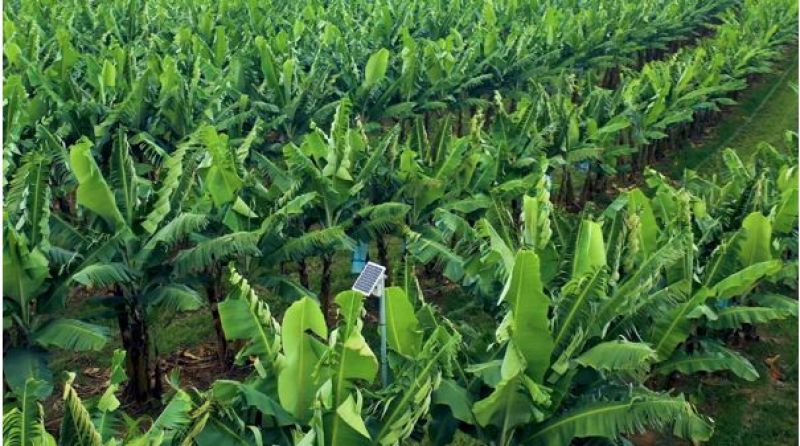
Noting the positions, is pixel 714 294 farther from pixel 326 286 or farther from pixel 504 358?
pixel 326 286

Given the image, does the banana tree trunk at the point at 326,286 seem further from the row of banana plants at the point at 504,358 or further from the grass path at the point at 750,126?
the grass path at the point at 750,126

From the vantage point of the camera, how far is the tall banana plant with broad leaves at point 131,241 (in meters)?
7.67

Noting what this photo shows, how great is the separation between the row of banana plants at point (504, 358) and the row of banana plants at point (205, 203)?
1256 millimetres

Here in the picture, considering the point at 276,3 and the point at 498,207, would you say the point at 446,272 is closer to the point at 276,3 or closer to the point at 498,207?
the point at 498,207

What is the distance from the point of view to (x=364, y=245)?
31.0ft

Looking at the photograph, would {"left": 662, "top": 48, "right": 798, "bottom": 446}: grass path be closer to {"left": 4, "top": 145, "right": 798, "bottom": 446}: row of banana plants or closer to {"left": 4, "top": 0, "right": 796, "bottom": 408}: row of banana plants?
{"left": 4, "top": 145, "right": 798, "bottom": 446}: row of banana plants

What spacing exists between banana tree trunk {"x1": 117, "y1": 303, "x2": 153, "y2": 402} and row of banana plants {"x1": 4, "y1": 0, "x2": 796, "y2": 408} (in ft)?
0.05

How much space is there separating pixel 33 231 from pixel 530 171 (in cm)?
670

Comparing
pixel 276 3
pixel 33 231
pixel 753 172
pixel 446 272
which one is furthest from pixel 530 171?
pixel 276 3

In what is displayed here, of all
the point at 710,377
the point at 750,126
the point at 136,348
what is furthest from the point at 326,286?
the point at 750,126

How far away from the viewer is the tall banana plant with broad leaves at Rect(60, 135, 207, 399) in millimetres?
7668

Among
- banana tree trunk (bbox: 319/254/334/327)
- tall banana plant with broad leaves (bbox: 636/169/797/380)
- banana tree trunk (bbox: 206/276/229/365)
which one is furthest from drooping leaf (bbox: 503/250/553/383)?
banana tree trunk (bbox: 206/276/229/365)

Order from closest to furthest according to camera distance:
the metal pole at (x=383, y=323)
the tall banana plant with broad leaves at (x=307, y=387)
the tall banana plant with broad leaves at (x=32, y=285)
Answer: the tall banana plant with broad leaves at (x=307, y=387) → the metal pole at (x=383, y=323) → the tall banana plant with broad leaves at (x=32, y=285)

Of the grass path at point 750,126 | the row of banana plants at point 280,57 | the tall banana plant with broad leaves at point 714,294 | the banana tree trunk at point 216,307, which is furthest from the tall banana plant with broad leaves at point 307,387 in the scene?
the grass path at point 750,126
